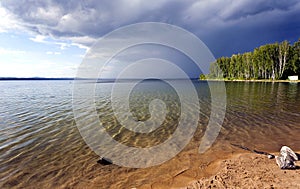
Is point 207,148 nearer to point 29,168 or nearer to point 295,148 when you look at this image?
point 295,148

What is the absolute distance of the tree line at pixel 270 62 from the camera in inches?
3103

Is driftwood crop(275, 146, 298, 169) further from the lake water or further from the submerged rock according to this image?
the submerged rock

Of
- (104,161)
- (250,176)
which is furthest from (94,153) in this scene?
(250,176)

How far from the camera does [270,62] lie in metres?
83.4

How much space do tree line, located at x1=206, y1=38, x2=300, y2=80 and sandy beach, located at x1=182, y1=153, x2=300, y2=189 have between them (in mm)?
77655

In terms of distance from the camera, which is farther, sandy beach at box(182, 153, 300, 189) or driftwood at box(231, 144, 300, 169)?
driftwood at box(231, 144, 300, 169)

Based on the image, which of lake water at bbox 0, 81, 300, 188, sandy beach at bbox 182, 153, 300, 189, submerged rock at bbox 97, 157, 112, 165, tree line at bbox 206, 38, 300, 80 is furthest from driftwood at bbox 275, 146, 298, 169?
tree line at bbox 206, 38, 300, 80

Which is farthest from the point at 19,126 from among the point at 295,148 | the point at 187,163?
the point at 295,148

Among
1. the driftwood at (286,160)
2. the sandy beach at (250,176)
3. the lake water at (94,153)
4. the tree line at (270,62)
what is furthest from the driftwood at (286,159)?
the tree line at (270,62)

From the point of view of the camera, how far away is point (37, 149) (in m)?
8.76

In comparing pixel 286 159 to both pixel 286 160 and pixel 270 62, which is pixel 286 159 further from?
pixel 270 62

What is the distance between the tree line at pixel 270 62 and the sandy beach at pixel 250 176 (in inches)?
3057

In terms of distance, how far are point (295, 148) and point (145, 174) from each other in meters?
7.33

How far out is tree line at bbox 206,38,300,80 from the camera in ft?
259
